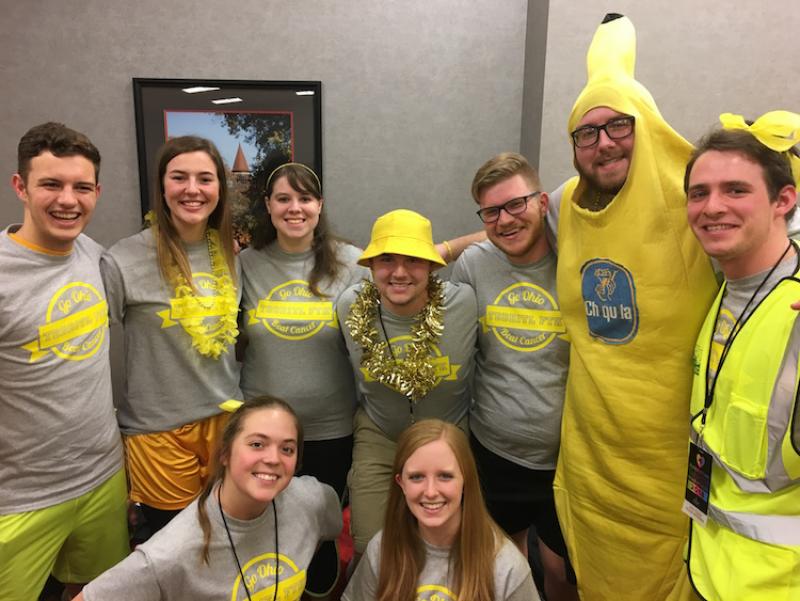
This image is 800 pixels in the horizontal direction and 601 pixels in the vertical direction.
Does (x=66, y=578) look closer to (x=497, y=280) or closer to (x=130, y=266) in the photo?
(x=130, y=266)

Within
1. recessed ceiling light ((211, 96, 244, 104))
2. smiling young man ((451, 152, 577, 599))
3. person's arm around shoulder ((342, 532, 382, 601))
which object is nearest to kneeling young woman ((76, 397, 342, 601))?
person's arm around shoulder ((342, 532, 382, 601))

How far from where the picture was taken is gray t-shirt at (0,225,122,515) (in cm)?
155

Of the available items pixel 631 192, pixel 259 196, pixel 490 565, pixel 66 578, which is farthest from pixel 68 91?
pixel 490 565

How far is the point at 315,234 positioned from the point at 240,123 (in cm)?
112

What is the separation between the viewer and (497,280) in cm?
196

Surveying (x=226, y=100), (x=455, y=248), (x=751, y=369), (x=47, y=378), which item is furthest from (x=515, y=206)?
(x=226, y=100)

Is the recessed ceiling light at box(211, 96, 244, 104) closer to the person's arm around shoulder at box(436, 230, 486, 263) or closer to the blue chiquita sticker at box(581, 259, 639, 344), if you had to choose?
the person's arm around shoulder at box(436, 230, 486, 263)

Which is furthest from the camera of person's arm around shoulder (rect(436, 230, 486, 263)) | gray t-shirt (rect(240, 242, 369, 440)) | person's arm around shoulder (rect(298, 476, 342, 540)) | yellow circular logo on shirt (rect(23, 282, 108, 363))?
person's arm around shoulder (rect(436, 230, 486, 263))

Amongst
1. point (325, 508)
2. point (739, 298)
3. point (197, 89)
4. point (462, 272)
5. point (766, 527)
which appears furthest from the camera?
point (197, 89)

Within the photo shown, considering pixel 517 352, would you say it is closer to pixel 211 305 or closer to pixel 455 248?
pixel 455 248

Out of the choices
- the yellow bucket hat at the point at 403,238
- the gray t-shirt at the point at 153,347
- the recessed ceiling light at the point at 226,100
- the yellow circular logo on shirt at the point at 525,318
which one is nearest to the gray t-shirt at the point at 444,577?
the yellow circular logo on shirt at the point at 525,318

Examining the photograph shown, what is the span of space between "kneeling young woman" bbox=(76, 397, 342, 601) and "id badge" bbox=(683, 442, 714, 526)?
3.64 ft

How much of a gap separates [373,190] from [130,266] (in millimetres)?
1512

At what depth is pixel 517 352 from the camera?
1890 millimetres
